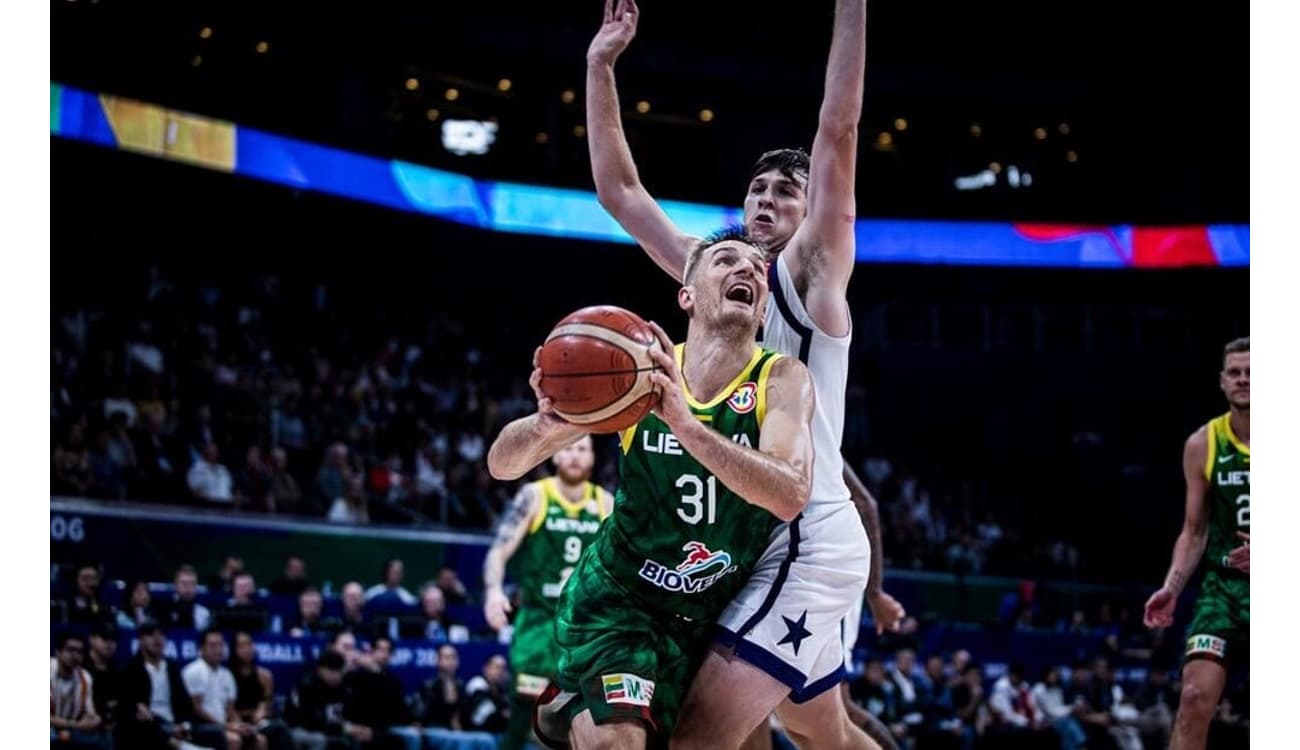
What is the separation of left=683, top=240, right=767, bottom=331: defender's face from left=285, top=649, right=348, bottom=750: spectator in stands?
7.56 metres

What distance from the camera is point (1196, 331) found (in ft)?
98.3

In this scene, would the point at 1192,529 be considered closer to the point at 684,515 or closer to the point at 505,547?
the point at 684,515

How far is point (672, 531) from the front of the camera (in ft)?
15.2

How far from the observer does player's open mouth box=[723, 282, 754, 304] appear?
4633 millimetres

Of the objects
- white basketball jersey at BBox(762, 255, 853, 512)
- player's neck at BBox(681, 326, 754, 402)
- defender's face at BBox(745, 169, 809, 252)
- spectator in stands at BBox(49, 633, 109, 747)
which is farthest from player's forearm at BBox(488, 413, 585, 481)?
spectator in stands at BBox(49, 633, 109, 747)

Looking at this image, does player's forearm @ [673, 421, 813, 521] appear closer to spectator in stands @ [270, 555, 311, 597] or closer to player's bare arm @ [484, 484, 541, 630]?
player's bare arm @ [484, 484, 541, 630]

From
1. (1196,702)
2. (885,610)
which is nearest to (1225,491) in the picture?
(1196,702)

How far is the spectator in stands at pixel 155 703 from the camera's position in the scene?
10.4 m

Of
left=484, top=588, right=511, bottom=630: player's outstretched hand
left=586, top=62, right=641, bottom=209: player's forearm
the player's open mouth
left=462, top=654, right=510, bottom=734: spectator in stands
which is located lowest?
left=462, top=654, right=510, bottom=734: spectator in stands

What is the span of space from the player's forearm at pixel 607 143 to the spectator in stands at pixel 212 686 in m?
6.89
